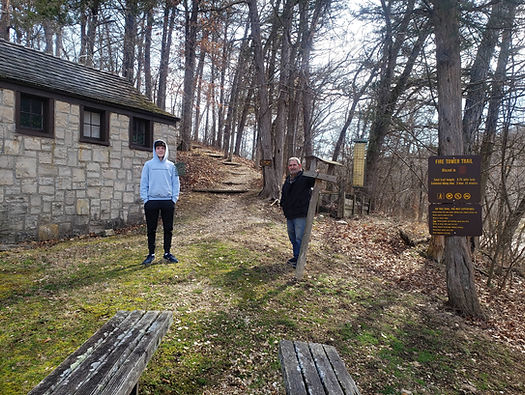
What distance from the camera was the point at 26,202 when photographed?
7.10m

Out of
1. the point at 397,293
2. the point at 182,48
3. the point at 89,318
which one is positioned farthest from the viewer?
the point at 182,48

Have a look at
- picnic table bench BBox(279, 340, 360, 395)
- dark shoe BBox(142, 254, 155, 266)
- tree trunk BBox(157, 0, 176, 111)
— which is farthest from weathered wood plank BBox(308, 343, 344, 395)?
tree trunk BBox(157, 0, 176, 111)

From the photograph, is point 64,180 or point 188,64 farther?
point 188,64

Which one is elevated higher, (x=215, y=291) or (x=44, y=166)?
(x=44, y=166)

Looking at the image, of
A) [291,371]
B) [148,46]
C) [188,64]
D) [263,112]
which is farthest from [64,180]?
[148,46]

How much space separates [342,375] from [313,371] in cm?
18

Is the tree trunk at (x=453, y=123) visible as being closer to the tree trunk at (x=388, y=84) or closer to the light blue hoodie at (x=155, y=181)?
the tree trunk at (x=388, y=84)

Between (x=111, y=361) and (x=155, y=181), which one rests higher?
(x=155, y=181)

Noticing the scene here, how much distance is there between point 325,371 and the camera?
1.98 meters

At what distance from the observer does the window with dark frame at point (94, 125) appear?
8127 mm

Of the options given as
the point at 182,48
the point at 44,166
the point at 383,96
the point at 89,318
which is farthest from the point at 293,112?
the point at 89,318

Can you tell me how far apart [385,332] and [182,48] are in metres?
17.7

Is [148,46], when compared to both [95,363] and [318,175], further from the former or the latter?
[95,363]

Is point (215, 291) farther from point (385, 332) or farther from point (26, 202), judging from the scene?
point (26, 202)
